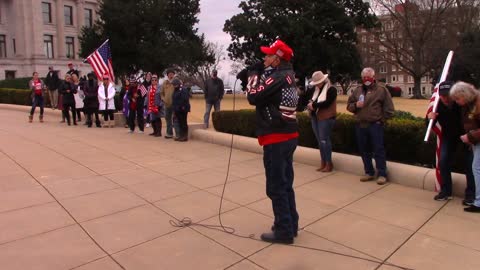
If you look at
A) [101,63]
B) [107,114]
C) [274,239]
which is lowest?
[274,239]

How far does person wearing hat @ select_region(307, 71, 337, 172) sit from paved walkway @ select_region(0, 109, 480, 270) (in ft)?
1.31

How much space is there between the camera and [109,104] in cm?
1287

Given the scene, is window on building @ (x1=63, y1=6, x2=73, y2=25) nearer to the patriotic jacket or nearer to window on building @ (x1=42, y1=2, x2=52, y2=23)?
window on building @ (x1=42, y1=2, x2=52, y2=23)

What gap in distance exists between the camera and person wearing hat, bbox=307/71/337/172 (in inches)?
271

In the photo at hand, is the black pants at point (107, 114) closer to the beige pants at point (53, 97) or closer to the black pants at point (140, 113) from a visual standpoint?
the black pants at point (140, 113)

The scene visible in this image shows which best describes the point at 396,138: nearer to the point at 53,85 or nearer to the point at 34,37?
the point at 53,85

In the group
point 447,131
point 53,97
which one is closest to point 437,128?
point 447,131

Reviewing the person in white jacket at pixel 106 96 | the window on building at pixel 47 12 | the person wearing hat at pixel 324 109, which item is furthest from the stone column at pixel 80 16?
the person wearing hat at pixel 324 109

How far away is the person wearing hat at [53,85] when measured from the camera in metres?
17.4

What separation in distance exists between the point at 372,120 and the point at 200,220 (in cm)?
324

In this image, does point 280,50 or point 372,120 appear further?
point 372,120

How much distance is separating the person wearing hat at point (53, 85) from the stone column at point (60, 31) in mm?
43899

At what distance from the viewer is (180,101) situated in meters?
10.1

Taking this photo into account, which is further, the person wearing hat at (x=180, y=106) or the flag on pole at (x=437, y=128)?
the person wearing hat at (x=180, y=106)
